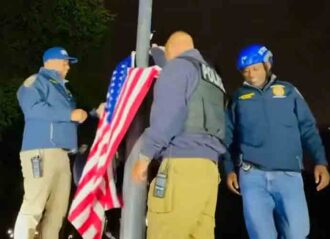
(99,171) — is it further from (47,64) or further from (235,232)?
(235,232)

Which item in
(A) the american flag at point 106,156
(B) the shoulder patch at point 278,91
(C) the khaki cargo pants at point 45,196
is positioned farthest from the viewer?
(C) the khaki cargo pants at point 45,196

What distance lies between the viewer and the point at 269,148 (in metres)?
5.23

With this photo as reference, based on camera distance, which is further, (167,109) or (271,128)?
(271,128)

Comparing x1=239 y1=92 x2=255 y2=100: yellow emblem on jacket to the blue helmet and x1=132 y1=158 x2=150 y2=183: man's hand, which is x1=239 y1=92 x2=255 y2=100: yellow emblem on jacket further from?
x1=132 y1=158 x2=150 y2=183: man's hand

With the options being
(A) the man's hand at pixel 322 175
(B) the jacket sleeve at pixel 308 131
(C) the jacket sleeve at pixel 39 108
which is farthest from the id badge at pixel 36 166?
(A) the man's hand at pixel 322 175

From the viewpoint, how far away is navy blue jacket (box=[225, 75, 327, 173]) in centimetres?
523

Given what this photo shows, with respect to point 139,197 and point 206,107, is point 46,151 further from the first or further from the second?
point 206,107

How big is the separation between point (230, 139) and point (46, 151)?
1.44 metres

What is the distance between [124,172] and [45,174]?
792mm

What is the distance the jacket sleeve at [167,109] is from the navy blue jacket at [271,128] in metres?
0.97

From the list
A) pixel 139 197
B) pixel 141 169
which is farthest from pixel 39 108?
pixel 141 169

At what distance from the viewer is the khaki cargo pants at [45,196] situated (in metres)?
5.42

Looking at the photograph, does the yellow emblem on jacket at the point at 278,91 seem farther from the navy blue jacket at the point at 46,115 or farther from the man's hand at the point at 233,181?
the navy blue jacket at the point at 46,115

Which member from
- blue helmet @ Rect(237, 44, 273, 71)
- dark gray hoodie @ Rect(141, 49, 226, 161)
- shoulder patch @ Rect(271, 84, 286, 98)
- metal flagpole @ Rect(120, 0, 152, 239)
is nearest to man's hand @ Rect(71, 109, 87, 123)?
metal flagpole @ Rect(120, 0, 152, 239)
